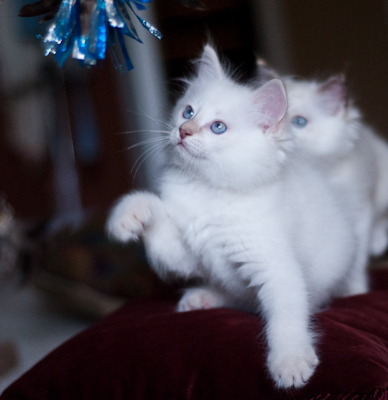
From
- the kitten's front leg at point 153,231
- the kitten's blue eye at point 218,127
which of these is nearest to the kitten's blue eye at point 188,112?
the kitten's blue eye at point 218,127

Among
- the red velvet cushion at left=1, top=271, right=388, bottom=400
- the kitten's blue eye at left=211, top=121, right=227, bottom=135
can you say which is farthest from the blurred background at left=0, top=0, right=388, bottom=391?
the red velvet cushion at left=1, top=271, right=388, bottom=400

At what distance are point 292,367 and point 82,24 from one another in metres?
0.77

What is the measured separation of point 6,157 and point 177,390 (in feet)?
11.6

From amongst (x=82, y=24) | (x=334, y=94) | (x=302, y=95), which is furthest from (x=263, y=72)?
(x=82, y=24)

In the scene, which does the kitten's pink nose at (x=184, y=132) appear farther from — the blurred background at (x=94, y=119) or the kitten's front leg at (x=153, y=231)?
the blurred background at (x=94, y=119)

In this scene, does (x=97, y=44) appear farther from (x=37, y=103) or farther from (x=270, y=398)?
(x=37, y=103)

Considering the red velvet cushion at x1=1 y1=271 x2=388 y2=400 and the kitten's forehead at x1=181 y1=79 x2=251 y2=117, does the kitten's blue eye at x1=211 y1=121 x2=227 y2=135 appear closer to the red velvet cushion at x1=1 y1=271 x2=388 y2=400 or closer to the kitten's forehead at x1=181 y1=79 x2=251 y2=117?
the kitten's forehead at x1=181 y1=79 x2=251 y2=117

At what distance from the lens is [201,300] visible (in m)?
1.27

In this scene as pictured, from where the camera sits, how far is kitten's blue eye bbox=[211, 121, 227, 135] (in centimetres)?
107

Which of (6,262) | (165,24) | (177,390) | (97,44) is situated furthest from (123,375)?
(165,24)

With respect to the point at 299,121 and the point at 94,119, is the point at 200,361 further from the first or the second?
the point at 94,119

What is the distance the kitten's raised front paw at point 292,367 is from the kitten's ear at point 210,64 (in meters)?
0.75

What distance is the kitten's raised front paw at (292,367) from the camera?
32.3 inches

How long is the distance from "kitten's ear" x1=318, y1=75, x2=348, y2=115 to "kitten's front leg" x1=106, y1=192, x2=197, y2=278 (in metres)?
0.83
